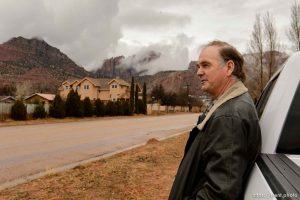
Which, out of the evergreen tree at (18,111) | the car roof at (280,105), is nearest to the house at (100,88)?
the evergreen tree at (18,111)

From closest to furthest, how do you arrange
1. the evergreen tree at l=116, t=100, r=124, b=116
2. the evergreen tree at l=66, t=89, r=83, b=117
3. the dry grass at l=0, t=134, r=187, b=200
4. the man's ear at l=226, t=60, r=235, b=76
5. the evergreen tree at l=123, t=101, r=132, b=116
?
the man's ear at l=226, t=60, r=235, b=76 → the dry grass at l=0, t=134, r=187, b=200 → the evergreen tree at l=66, t=89, r=83, b=117 → the evergreen tree at l=116, t=100, r=124, b=116 → the evergreen tree at l=123, t=101, r=132, b=116

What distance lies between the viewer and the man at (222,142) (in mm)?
2027

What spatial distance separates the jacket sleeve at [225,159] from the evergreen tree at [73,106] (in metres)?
45.1

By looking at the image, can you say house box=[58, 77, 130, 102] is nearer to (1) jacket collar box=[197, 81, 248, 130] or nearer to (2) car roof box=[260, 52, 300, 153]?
(1) jacket collar box=[197, 81, 248, 130]

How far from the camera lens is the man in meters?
2.03

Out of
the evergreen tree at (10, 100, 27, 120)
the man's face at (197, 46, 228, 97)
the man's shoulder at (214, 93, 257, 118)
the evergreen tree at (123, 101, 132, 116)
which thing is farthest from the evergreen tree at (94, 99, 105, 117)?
the man's shoulder at (214, 93, 257, 118)

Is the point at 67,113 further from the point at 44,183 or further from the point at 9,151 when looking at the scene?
the point at 44,183

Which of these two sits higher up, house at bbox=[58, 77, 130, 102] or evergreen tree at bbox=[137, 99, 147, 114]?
house at bbox=[58, 77, 130, 102]

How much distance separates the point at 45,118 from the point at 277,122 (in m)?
41.0

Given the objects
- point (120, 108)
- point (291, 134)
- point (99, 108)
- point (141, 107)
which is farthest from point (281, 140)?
point (141, 107)

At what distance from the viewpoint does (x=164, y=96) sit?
119 metres

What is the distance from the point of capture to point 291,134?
2.01 meters

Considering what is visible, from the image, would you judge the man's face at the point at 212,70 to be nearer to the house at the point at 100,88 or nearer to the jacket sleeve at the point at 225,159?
the jacket sleeve at the point at 225,159

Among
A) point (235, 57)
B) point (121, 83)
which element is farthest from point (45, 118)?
point (121, 83)
